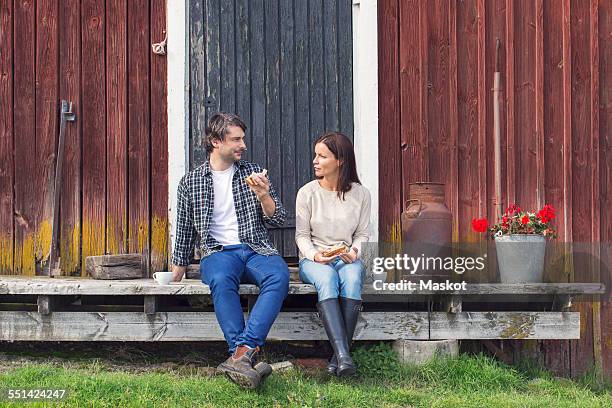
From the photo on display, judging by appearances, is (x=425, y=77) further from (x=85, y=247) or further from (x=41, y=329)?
(x=41, y=329)

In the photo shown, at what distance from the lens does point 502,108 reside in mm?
6055

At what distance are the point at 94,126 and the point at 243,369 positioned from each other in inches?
101

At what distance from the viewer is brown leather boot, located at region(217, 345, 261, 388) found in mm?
4363

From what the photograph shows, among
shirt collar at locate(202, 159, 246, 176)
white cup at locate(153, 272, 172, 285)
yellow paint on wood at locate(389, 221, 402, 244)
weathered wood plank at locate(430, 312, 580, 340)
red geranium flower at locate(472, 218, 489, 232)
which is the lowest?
weathered wood plank at locate(430, 312, 580, 340)

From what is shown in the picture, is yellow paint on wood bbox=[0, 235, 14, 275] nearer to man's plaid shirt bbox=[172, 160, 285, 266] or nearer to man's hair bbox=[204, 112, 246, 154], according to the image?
man's plaid shirt bbox=[172, 160, 285, 266]

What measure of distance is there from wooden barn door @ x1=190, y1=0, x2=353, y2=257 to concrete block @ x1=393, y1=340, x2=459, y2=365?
5.03ft

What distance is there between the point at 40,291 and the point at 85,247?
2.62 feet

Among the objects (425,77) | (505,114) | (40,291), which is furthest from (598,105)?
(40,291)

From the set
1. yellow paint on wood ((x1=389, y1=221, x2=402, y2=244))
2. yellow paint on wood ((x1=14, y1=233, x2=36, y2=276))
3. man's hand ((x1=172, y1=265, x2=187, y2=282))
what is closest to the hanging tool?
yellow paint on wood ((x1=14, y1=233, x2=36, y2=276))

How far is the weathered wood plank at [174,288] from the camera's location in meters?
5.18

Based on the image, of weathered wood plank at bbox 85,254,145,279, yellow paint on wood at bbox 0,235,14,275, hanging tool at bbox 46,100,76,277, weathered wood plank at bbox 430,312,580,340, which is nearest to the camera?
weathered wood plank at bbox 430,312,580,340

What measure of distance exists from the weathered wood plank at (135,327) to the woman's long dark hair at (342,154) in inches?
35.1

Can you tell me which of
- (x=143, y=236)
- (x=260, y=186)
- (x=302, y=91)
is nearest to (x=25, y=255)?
(x=143, y=236)

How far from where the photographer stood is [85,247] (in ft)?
19.8
